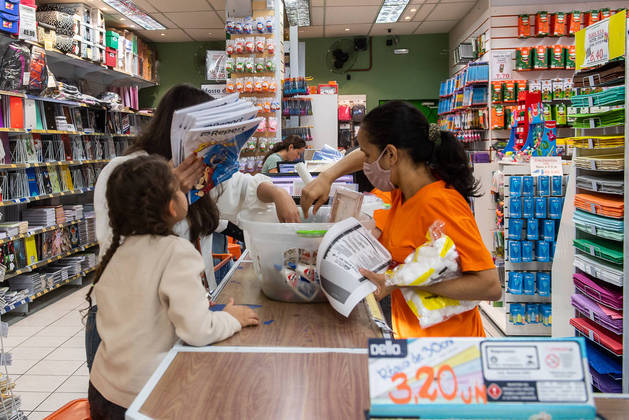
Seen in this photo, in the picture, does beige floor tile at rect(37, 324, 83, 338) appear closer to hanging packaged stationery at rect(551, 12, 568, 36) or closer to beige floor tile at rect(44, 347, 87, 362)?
beige floor tile at rect(44, 347, 87, 362)

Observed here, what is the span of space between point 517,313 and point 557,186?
1141 millimetres

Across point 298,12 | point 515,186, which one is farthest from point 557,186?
point 298,12

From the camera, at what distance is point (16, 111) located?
16.0 ft

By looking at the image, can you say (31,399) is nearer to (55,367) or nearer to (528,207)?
(55,367)

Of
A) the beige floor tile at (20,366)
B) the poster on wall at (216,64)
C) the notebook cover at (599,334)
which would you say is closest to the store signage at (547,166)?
the notebook cover at (599,334)

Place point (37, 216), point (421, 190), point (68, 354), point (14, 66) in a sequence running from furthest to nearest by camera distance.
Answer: point (37, 216)
point (14, 66)
point (68, 354)
point (421, 190)

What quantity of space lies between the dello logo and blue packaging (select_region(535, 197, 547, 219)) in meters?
3.72

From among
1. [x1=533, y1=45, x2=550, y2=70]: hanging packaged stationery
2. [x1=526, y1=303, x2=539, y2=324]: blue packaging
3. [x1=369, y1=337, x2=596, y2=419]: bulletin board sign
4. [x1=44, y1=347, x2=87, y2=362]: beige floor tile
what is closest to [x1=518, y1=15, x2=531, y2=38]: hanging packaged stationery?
[x1=533, y1=45, x2=550, y2=70]: hanging packaged stationery

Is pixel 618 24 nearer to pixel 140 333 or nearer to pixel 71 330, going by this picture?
pixel 140 333

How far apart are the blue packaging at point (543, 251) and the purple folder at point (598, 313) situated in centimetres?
130

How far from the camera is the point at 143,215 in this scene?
1.29m

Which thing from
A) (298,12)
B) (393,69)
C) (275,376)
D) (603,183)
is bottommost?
(275,376)

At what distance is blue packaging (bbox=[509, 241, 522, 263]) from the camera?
413 cm

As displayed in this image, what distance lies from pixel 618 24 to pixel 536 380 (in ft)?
7.72
